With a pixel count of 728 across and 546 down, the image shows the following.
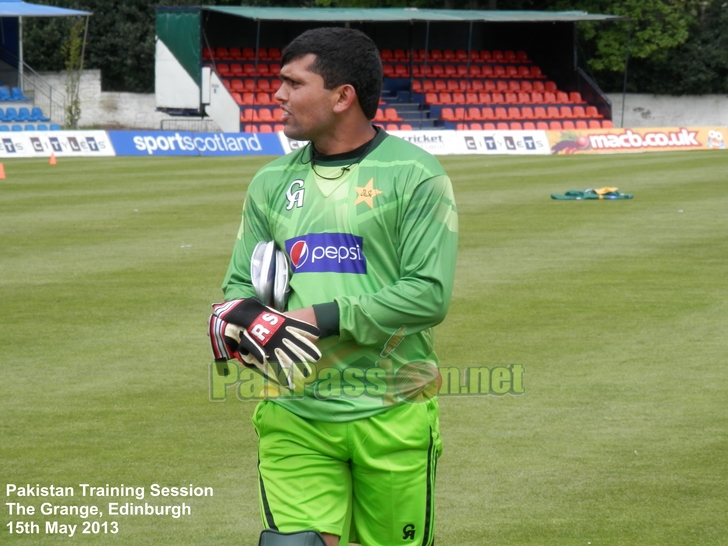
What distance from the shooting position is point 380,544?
3.50 metres

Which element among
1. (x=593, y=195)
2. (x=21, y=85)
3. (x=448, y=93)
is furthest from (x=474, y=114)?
(x=593, y=195)

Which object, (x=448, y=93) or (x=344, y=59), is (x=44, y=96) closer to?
(x=448, y=93)

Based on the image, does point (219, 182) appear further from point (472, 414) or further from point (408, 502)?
point (408, 502)

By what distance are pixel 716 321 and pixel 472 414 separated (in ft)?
12.2

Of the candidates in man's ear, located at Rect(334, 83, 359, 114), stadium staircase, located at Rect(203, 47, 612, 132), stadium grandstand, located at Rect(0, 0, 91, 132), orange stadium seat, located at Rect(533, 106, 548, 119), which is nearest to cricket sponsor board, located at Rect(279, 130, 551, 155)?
stadium staircase, located at Rect(203, 47, 612, 132)

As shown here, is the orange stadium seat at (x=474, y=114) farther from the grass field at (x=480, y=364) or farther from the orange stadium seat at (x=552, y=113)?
the grass field at (x=480, y=364)

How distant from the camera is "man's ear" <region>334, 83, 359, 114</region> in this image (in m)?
3.45

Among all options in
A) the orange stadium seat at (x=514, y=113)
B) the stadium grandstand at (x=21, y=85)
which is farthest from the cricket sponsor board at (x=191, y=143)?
the orange stadium seat at (x=514, y=113)

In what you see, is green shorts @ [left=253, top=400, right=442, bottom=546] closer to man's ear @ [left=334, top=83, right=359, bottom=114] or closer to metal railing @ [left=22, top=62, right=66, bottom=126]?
man's ear @ [left=334, top=83, right=359, bottom=114]

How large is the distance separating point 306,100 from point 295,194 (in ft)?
0.96

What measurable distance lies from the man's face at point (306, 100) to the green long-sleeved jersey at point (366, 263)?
13cm

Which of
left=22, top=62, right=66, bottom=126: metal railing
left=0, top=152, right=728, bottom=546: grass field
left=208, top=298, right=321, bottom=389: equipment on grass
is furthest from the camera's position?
left=22, top=62, right=66, bottom=126: metal railing

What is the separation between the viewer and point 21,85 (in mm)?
42281

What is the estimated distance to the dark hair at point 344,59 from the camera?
3.43m
